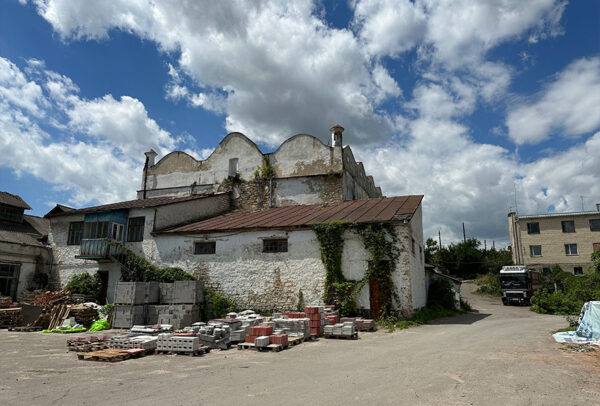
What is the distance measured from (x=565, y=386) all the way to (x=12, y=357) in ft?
41.1

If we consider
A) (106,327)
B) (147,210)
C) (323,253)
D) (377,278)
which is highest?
(147,210)

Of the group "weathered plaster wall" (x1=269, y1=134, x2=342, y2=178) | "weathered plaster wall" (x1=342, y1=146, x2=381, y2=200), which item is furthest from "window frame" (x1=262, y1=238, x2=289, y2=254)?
"weathered plaster wall" (x1=269, y1=134, x2=342, y2=178)

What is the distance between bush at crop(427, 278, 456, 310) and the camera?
22.5 meters

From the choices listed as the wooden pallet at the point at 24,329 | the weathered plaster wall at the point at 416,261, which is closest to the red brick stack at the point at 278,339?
the weathered plaster wall at the point at 416,261

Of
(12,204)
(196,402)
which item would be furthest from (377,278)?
(12,204)

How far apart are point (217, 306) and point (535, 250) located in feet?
116

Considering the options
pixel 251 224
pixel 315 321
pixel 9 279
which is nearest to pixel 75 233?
pixel 9 279

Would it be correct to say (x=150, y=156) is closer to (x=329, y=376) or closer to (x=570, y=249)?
(x=329, y=376)

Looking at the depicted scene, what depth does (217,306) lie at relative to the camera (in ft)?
60.7

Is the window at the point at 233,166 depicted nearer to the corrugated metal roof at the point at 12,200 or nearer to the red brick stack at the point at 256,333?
the corrugated metal roof at the point at 12,200

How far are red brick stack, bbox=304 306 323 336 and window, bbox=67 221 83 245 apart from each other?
1651 centimetres

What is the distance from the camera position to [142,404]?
225 inches

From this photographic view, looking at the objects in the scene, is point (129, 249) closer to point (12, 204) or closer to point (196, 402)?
point (12, 204)

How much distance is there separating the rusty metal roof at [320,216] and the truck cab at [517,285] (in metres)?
13.2
